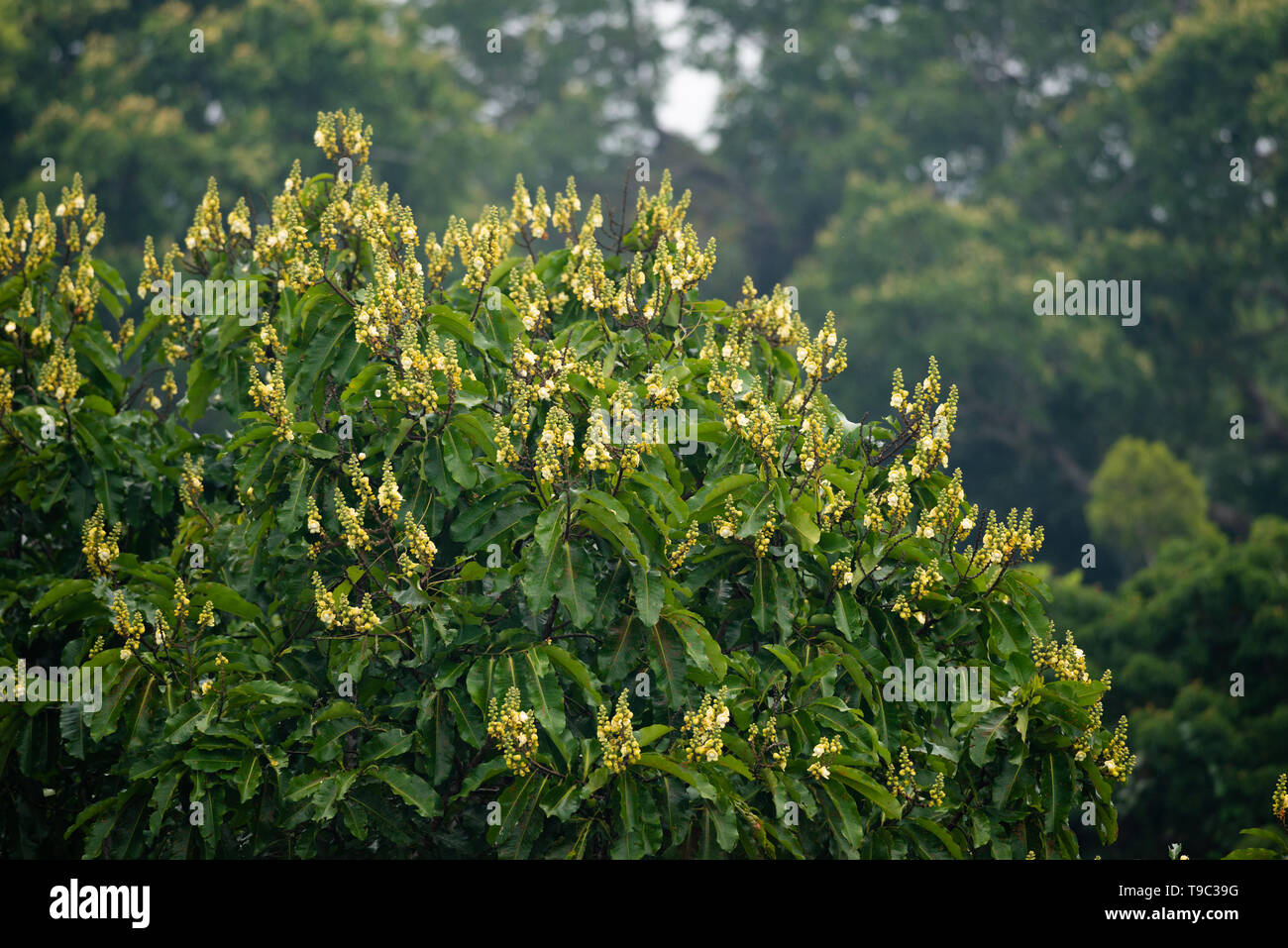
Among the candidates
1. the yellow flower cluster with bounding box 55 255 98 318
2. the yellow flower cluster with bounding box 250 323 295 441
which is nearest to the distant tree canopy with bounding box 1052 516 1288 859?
the yellow flower cluster with bounding box 250 323 295 441

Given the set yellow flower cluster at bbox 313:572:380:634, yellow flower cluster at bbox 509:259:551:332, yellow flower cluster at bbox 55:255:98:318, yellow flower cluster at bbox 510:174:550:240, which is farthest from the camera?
yellow flower cluster at bbox 55:255:98:318

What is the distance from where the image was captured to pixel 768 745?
678 centimetres

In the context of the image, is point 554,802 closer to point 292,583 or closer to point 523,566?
point 523,566

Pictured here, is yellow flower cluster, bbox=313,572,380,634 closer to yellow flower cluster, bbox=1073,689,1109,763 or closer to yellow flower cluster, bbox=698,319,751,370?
yellow flower cluster, bbox=698,319,751,370

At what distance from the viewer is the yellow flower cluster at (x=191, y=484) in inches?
314

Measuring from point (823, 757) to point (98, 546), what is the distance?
12.3ft

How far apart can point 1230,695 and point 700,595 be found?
1227 cm

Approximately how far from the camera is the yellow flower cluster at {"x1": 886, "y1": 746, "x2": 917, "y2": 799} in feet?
23.3

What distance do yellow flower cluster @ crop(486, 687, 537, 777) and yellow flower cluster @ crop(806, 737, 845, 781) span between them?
4.30ft

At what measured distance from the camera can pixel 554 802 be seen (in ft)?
21.5

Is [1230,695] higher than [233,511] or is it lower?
lower

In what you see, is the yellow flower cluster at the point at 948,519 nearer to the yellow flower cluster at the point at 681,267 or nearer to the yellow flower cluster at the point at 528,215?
the yellow flower cluster at the point at 681,267

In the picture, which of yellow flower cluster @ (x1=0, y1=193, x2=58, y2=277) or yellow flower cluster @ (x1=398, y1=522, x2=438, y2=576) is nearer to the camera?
yellow flower cluster @ (x1=398, y1=522, x2=438, y2=576)
